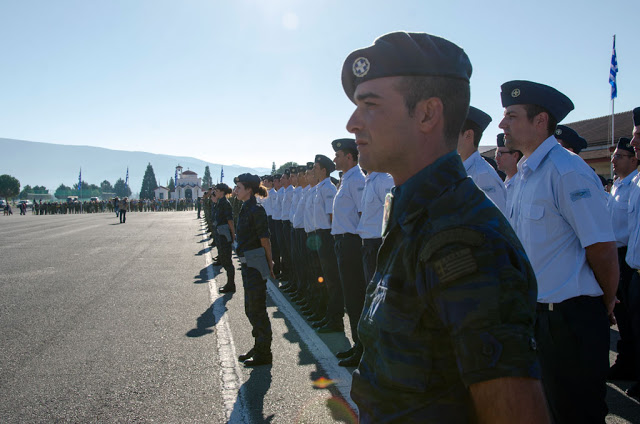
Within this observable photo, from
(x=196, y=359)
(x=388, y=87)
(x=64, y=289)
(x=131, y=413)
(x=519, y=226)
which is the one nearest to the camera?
(x=388, y=87)

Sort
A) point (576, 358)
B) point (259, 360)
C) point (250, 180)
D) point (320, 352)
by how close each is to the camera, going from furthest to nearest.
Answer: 1. point (250, 180)
2. point (320, 352)
3. point (259, 360)
4. point (576, 358)

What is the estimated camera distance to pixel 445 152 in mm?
1269

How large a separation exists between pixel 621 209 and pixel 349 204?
137 inches

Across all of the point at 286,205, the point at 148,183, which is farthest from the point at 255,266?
the point at 148,183

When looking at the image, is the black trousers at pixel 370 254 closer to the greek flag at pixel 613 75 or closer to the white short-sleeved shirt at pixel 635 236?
the white short-sleeved shirt at pixel 635 236

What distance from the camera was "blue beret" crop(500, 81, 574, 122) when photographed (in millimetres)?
2873

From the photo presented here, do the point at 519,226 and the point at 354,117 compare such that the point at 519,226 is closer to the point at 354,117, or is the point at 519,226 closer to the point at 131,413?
the point at 354,117

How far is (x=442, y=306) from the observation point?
1.00 m

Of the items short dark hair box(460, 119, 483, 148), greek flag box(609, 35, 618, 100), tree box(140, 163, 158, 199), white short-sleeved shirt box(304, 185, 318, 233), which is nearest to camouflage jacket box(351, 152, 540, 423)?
short dark hair box(460, 119, 483, 148)

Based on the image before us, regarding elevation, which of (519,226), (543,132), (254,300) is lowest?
(254,300)

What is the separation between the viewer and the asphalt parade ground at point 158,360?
4.09 m

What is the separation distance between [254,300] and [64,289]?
6.48 m

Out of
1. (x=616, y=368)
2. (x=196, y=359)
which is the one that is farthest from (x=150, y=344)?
(x=616, y=368)

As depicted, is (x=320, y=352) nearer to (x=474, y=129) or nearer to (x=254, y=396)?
(x=254, y=396)
